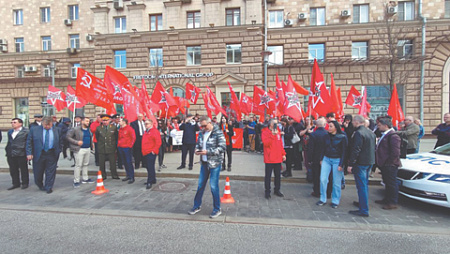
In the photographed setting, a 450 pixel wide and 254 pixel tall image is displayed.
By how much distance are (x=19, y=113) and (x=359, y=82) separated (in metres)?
33.1

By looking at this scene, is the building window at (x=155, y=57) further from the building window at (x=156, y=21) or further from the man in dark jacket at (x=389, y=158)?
the man in dark jacket at (x=389, y=158)

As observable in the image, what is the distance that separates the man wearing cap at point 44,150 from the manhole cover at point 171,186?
2790 millimetres

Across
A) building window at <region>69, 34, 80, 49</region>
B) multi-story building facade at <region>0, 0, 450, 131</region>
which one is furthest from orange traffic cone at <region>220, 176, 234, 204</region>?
building window at <region>69, 34, 80, 49</region>

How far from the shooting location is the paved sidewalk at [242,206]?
14.2ft

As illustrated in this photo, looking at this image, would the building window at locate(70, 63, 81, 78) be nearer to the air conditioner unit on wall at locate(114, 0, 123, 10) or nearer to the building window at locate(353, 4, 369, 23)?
the air conditioner unit on wall at locate(114, 0, 123, 10)

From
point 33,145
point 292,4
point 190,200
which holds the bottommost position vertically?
point 190,200

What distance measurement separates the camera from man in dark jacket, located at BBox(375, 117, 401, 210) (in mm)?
4777

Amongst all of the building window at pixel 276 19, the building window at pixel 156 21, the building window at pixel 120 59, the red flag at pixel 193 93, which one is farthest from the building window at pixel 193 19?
the red flag at pixel 193 93

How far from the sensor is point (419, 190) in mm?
4715

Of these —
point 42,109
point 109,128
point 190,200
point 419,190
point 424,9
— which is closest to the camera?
point 419,190

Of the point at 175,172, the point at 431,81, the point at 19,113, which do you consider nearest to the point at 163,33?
the point at 175,172

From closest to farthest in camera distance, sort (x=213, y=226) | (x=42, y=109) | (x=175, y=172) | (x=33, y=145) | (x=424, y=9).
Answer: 1. (x=213, y=226)
2. (x=33, y=145)
3. (x=175, y=172)
4. (x=424, y=9)
5. (x=42, y=109)

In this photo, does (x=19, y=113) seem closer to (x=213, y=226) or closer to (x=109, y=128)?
(x=109, y=128)

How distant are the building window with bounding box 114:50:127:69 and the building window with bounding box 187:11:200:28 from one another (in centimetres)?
655
